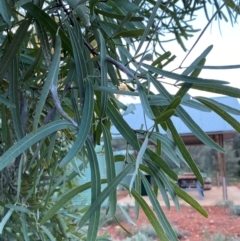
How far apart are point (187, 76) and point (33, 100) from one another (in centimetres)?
21

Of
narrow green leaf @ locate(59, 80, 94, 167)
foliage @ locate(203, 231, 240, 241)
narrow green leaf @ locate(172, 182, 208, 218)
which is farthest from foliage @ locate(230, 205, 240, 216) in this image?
narrow green leaf @ locate(59, 80, 94, 167)

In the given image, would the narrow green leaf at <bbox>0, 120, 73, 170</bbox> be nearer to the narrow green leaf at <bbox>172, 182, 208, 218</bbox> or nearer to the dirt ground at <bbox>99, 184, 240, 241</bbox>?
the narrow green leaf at <bbox>172, 182, 208, 218</bbox>

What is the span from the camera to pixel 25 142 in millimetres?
209

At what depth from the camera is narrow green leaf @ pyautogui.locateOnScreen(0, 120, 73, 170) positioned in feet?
0.65

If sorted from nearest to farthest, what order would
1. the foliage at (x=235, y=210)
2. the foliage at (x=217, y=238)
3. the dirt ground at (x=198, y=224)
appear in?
the foliage at (x=217, y=238) → the dirt ground at (x=198, y=224) → the foliage at (x=235, y=210)

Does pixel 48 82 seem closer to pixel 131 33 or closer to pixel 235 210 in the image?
pixel 131 33

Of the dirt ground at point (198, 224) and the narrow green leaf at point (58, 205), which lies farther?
the dirt ground at point (198, 224)

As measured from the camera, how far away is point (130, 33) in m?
0.27

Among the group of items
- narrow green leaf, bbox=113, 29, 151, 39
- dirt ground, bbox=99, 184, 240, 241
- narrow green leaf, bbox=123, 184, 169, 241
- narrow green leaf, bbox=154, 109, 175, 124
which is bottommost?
dirt ground, bbox=99, 184, 240, 241

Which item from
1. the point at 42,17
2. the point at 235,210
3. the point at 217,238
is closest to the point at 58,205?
the point at 42,17

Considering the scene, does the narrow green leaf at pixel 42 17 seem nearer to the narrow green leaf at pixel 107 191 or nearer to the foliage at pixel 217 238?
the narrow green leaf at pixel 107 191

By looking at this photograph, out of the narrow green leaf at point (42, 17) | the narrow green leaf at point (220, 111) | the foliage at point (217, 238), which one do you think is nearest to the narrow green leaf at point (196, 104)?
the narrow green leaf at point (220, 111)

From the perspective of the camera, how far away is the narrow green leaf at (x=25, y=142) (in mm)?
199


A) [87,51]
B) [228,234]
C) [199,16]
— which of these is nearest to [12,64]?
[87,51]
